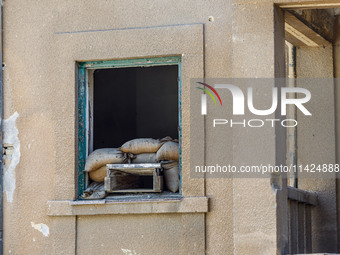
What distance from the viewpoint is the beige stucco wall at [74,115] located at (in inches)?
312

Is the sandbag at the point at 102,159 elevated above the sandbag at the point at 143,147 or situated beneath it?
situated beneath

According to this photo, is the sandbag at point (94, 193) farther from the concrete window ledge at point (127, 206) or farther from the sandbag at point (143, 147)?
the sandbag at point (143, 147)

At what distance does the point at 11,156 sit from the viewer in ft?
28.9

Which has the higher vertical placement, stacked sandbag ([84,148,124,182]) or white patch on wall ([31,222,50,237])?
stacked sandbag ([84,148,124,182])

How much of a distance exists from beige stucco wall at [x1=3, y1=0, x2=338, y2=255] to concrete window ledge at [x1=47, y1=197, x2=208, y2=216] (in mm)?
75

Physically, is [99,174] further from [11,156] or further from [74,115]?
[11,156]

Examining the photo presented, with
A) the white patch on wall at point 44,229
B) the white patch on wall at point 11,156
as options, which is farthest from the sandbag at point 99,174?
the white patch on wall at point 11,156

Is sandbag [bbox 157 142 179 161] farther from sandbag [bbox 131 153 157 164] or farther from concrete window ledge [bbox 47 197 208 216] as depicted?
concrete window ledge [bbox 47 197 208 216]

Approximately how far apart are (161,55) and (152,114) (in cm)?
433

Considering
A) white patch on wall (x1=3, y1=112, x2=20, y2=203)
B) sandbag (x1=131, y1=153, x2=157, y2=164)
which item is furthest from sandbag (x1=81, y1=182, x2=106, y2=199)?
white patch on wall (x1=3, y1=112, x2=20, y2=203)

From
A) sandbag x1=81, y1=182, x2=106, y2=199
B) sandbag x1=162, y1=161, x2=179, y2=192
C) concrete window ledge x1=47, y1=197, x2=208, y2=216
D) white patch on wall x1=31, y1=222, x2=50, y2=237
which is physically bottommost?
white patch on wall x1=31, y1=222, x2=50, y2=237

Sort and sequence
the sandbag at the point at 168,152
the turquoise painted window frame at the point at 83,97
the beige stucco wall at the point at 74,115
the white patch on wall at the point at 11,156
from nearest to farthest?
the beige stucco wall at the point at 74,115
the sandbag at the point at 168,152
the turquoise painted window frame at the point at 83,97
the white patch on wall at the point at 11,156

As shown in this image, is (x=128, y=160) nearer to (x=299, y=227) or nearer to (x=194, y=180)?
(x=194, y=180)

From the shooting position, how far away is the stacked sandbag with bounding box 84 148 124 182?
862 centimetres
